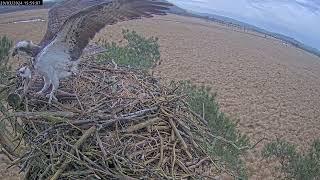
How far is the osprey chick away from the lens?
411 cm

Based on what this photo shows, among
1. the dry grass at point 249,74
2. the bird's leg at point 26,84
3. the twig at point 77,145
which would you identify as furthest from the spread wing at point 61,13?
the dry grass at point 249,74

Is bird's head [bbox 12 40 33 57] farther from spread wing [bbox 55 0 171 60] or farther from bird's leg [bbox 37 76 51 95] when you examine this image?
bird's leg [bbox 37 76 51 95]

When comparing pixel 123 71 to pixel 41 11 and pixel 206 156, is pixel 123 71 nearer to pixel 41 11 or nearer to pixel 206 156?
pixel 206 156

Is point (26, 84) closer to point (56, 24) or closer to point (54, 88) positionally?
point (54, 88)

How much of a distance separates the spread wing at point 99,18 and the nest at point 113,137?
95 centimetres

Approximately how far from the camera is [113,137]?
2820mm

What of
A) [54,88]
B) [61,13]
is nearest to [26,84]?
[54,88]

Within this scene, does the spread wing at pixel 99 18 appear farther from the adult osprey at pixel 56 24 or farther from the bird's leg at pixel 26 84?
the bird's leg at pixel 26 84

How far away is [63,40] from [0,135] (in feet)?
3.80

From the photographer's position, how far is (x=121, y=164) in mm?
2623

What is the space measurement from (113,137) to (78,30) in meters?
1.75

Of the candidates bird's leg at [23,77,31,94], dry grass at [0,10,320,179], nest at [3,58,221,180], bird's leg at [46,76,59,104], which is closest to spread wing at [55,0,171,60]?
bird's leg at [46,76,59,104]

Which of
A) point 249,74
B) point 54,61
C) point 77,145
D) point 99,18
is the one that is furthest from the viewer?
point 249,74

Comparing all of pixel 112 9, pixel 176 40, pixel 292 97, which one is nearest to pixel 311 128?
pixel 292 97
